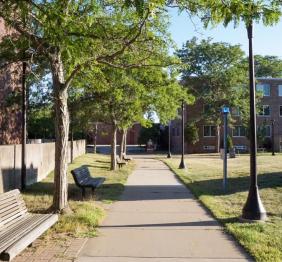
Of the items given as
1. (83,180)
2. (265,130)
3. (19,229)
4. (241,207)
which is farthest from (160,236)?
(265,130)

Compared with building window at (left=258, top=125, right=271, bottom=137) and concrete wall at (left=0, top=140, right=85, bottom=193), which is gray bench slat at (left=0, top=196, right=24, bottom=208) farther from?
building window at (left=258, top=125, right=271, bottom=137)

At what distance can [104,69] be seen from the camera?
1448 centimetres

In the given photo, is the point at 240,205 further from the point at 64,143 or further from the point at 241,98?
the point at 241,98

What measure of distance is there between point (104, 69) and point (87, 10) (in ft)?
12.3

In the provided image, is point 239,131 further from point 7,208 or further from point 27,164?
point 7,208

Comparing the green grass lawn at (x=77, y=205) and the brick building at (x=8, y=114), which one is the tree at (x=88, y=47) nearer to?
the green grass lawn at (x=77, y=205)

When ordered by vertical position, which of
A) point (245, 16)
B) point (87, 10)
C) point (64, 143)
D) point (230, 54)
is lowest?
point (64, 143)

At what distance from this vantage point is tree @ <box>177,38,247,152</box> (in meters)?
62.2

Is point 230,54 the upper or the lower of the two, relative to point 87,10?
upper

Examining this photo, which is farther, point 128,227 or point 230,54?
point 230,54

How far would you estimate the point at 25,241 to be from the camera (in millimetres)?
7391

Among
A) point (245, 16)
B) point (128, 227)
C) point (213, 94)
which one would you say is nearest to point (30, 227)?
point (128, 227)

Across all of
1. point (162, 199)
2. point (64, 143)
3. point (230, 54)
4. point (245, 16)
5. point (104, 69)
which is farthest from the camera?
point (230, 54)

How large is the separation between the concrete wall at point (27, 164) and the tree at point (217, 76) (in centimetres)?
3936
